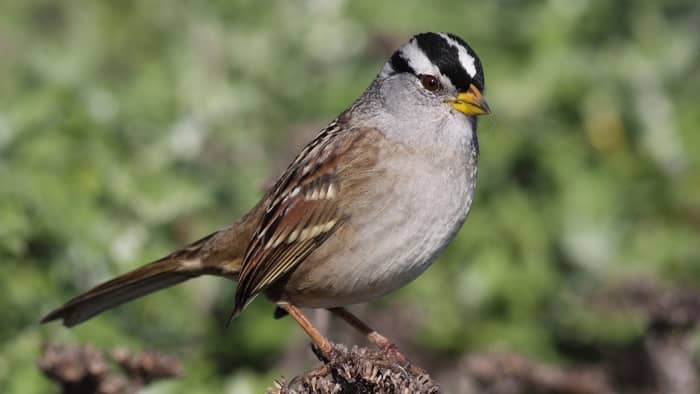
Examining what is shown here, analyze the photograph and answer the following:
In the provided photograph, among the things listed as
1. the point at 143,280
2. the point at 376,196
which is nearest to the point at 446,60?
the point at 376,196

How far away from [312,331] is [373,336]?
30 centimetres

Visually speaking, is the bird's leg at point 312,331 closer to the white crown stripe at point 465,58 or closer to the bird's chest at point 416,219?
the bird's chest at point 416,219

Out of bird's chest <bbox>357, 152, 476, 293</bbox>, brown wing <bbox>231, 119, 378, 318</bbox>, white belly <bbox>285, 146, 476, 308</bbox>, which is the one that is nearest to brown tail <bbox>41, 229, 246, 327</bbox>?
brown wing <bbox>231, 119, 378, 318</bbox>

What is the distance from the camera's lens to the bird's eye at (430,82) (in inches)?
197

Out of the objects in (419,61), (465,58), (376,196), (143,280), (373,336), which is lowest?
(373,336)

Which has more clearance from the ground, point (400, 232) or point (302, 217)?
point (302, 217)

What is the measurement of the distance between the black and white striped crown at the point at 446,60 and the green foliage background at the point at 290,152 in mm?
421

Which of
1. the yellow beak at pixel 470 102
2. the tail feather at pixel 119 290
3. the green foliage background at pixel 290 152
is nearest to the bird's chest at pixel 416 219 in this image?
the yellow beak at pixel 470 102

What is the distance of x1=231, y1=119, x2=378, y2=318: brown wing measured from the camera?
5.07m

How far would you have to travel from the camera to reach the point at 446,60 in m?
4.98

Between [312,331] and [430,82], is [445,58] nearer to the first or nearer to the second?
[430,82]

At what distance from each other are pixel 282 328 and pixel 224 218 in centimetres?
65

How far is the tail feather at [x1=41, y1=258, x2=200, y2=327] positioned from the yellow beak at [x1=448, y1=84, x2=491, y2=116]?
1235mm

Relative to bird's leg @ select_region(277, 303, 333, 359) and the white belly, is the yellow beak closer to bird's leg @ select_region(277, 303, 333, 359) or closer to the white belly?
the white belly
